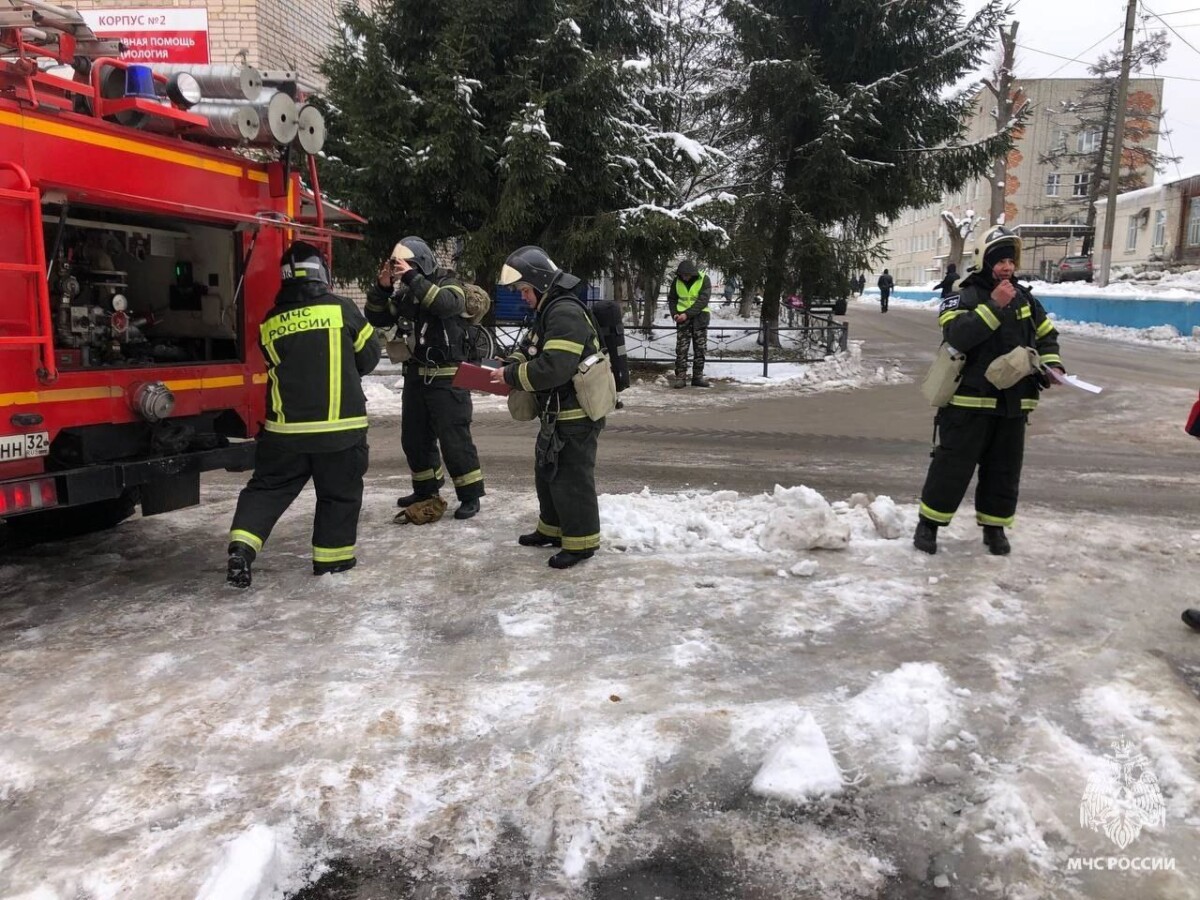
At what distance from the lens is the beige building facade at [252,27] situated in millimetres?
13352

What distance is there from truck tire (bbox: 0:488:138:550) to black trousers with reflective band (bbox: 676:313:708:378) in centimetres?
936

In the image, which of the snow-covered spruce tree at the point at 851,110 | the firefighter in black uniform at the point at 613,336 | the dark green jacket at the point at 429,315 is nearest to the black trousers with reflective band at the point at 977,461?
the firefighter in black uniform at the point at 613,336

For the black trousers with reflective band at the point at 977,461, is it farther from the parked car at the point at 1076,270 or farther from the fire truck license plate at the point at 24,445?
the parked car at the point at 1076,270

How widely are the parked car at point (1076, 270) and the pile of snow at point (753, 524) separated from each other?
41.1 meters

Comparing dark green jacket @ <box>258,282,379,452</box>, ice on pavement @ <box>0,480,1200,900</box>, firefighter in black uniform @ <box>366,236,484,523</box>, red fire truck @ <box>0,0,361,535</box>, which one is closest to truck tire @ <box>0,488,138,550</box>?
red fire truck @ <box>0,0,361,535</box>

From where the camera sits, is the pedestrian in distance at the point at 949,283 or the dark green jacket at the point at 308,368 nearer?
the dark green jacket at the point at 308,368

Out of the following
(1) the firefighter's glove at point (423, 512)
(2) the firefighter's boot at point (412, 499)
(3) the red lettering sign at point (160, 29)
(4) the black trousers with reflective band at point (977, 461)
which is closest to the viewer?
(4) the black trousers with reflective band at point (977, 461)

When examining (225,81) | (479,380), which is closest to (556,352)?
(479,380)

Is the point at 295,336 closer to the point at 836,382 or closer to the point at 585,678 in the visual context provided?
the point at 585,678

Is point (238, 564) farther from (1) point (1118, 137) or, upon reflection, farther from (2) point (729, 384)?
(1) point (1118, 137)

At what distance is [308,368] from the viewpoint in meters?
4.53

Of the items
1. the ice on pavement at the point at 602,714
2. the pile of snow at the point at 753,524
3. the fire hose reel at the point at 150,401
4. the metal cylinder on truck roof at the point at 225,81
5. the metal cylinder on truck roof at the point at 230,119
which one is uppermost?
the metal cylinder on truck roof at the point at 225,81

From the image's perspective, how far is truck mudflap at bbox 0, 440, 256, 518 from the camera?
3943mm

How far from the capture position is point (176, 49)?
529 inches
